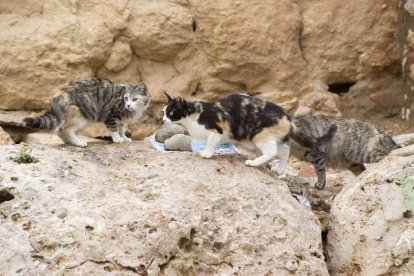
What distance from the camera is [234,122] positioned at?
666 centimetres

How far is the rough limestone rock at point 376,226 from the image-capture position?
586 cm

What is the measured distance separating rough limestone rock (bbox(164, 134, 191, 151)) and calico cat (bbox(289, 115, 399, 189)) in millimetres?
1112

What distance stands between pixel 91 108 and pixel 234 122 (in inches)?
59.0

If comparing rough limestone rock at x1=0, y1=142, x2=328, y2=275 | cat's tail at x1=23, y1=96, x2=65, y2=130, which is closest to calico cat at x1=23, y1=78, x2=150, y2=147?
cat's tail at x1=23, y1=96, x2=65, y2=130

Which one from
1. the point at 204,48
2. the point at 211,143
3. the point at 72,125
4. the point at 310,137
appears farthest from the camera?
the point at 204,48

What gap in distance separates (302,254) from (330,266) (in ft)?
1.63

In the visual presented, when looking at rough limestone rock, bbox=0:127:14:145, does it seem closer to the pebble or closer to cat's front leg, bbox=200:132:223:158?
cat's front leg, bbox=200:132:223:158

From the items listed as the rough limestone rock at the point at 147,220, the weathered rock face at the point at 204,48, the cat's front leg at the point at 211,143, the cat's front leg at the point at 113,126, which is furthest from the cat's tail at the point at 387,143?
the cat's front leg at the point at 113,126

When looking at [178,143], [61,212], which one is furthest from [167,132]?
[61,212]

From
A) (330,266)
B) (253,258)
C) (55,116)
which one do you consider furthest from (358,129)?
(55,116)

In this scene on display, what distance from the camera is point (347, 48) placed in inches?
408

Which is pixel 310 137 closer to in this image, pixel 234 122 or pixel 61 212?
pixel 234 122

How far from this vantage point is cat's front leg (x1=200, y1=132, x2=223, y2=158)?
6.54 m

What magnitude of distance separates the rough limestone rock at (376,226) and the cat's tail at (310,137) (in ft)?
2.83
